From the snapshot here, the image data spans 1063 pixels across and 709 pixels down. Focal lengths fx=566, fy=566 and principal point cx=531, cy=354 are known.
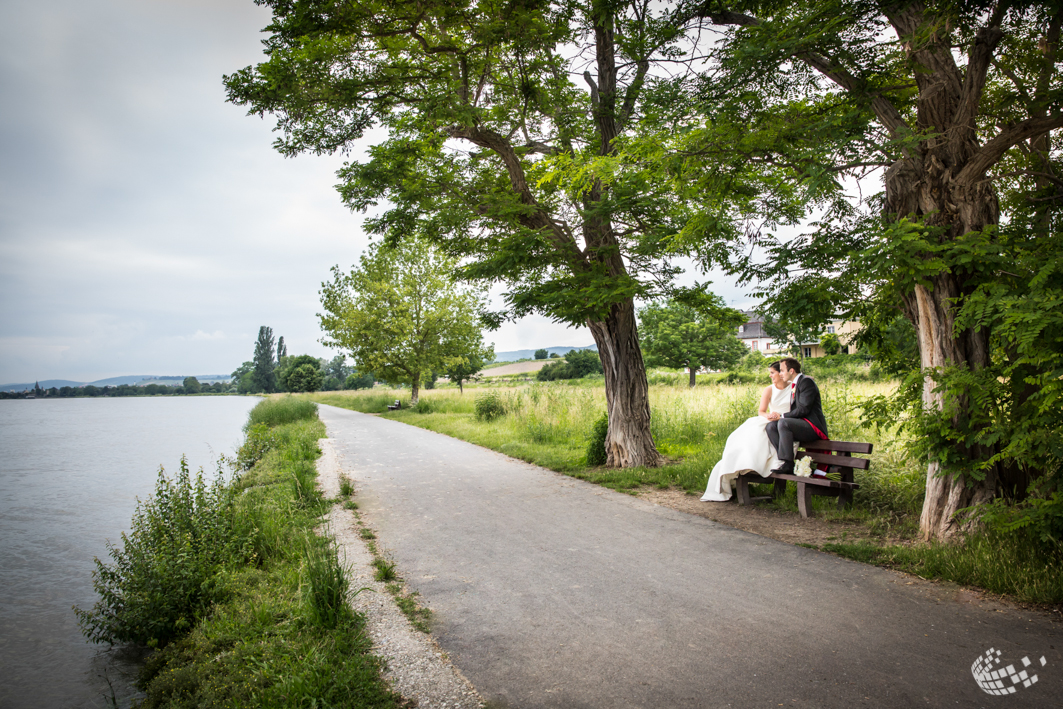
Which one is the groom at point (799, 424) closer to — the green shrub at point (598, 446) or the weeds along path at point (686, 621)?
the weeds along path at point (686, 621)

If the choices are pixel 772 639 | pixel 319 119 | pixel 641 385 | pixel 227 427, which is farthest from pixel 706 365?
pixel 772 639

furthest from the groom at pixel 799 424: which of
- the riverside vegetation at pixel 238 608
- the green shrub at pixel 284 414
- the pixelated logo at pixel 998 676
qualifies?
the green shrub at pixel 284 414

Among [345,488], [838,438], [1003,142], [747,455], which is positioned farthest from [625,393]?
[1003,142]

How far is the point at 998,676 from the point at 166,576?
6.32m

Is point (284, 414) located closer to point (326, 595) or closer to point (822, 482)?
point (326, 595)

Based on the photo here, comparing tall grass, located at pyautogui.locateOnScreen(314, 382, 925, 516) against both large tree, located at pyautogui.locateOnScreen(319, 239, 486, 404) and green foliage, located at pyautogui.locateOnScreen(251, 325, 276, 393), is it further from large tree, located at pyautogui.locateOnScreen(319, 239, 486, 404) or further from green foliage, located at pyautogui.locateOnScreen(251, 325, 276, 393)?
green foliage, located at pyautogui.locateOnScreen(251, 325, 276, 393)

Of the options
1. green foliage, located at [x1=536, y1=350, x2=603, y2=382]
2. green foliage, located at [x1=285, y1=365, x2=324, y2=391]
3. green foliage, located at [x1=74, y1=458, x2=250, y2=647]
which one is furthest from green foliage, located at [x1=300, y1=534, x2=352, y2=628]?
green foliage, located at [x1=285, y1=365, x2=324, y2=391]

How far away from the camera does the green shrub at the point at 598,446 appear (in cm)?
1052

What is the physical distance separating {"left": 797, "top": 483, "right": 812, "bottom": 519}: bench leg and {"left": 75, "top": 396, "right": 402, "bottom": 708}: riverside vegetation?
4.99 metres

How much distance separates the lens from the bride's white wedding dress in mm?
6988

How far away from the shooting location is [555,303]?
8789 millimetres

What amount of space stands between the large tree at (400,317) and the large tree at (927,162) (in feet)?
86.5

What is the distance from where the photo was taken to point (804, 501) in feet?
21.3

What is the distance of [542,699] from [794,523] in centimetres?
443
